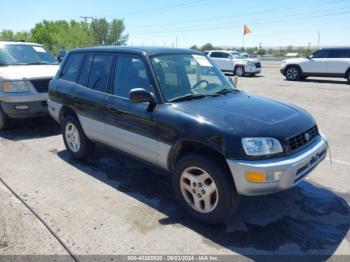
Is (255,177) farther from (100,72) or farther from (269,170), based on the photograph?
(100,72)

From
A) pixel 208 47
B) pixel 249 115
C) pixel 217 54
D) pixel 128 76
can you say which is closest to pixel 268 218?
pixel 249 115

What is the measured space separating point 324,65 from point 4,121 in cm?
1506

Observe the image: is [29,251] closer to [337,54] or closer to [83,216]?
[83,216]

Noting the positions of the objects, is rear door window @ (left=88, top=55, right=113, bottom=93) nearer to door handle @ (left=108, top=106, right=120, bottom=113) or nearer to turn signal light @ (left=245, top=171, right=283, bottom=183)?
door handle @ (left=108, top=106, right=120, bottom=113)

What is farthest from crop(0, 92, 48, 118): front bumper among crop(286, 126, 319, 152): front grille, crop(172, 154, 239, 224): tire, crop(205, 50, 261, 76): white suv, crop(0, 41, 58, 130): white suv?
crop(205, 50, 261, 76): white suv

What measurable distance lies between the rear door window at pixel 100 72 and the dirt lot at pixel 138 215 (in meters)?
1.26

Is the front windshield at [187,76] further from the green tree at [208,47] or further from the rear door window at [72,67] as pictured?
the green tree at [208,47]

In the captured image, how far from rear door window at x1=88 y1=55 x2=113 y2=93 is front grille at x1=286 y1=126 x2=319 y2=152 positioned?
252 cm

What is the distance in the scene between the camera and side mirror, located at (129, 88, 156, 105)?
3.71 metres

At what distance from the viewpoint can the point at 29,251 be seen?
3.10 metres

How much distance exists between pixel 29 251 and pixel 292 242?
247 centimetres

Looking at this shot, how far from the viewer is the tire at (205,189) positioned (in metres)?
3.25

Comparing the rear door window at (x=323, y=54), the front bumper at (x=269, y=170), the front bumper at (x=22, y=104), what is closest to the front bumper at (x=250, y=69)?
the rear door window at (x=323, y=54)

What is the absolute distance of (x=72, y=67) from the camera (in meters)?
5.46
